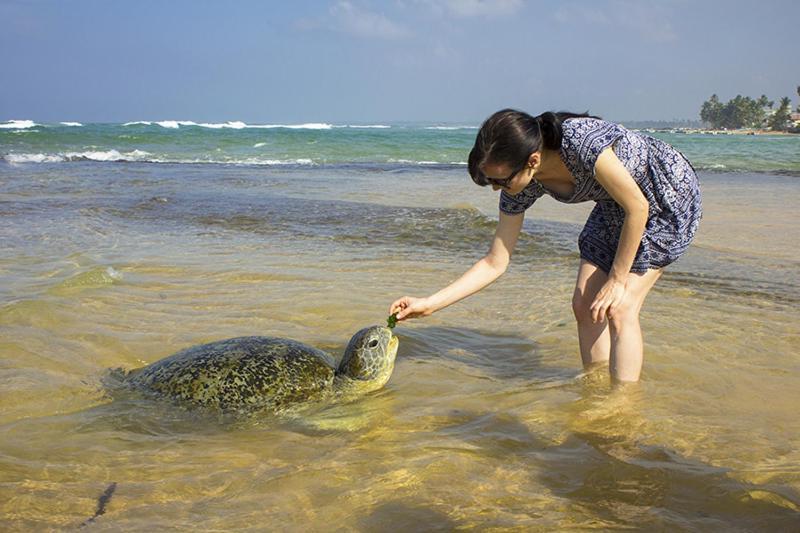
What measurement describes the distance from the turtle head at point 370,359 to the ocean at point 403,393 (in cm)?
10

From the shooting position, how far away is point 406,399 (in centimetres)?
375

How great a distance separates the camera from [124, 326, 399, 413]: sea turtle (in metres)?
3.47

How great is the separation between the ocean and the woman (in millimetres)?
433

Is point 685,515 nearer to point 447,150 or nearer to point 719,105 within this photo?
point 447,150

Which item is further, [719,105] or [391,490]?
[719,105]

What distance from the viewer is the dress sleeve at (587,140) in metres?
2.98

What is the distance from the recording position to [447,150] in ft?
105

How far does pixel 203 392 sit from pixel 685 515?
7.22 ft

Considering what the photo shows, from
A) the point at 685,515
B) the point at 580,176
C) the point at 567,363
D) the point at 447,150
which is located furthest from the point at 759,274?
the point at 447,150

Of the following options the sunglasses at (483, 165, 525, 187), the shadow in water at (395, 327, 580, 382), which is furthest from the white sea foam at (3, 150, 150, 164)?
the sunglasses at (483, 165, 525, 187)

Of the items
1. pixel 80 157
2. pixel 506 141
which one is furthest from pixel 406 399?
pixel 80 157

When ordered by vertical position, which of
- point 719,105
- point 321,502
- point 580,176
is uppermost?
point 719,105

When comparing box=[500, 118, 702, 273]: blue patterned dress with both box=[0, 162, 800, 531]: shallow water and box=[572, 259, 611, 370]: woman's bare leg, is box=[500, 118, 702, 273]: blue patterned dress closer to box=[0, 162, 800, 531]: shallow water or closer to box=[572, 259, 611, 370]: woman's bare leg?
box=[572, 259, 611, 370]: woman's bare leg

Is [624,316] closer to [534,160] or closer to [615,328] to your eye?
[615,328]
